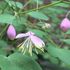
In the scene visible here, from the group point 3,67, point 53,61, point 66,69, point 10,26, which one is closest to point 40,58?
point 53,61

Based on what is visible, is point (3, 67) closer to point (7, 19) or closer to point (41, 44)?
point (41, 44)

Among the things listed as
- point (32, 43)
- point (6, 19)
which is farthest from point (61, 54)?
point (6, 19)

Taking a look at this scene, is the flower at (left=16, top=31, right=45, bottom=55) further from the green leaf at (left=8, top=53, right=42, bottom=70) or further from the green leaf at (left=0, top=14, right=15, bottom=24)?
the green leaf at (left=0, top=14, right=15, bottom=24)

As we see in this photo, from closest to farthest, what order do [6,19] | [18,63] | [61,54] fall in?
[18,63] < [61,54] < [6,19]

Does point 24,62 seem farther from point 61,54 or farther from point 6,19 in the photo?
A: point 6,19

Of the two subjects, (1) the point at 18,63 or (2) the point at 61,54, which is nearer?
(1) the point at 18,63

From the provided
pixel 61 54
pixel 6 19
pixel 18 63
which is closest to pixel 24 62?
pixel 18 63

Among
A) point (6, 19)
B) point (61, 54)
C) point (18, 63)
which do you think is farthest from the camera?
point (6, 19)

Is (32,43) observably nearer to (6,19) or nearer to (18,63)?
(18,63)

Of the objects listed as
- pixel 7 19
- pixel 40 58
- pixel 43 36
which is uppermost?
pixel 7 19

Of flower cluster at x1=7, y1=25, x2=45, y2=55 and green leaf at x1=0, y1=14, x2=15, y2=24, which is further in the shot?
green leaf at x1=0, y1=14, x2=15, y2=24

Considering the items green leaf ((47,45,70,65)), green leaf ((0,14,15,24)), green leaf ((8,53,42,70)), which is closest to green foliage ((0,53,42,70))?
green leaf ((8,53,42,70))
